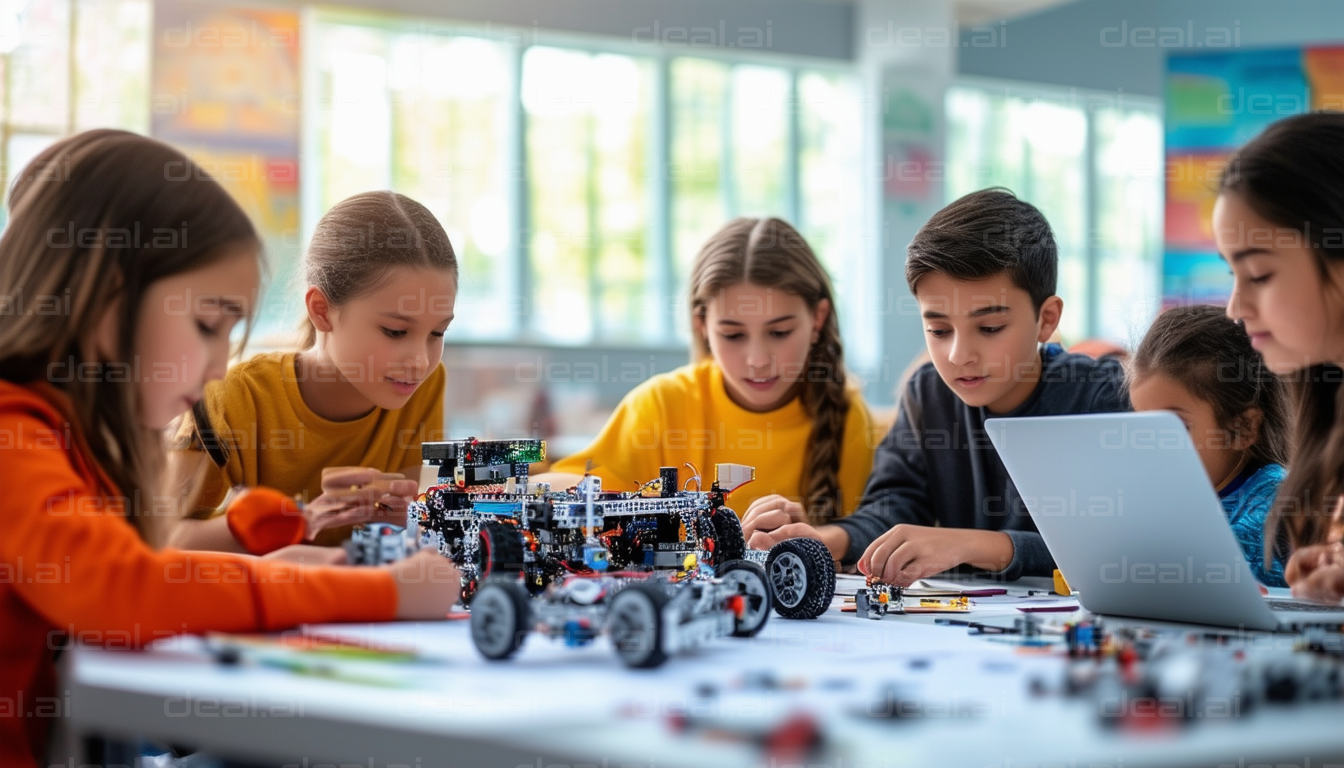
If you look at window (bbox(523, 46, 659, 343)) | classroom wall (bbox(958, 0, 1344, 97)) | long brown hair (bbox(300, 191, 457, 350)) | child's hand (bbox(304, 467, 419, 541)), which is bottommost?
child's hand (bbox(304, 467, 419, 541))

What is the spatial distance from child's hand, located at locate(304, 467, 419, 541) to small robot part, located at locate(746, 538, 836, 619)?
515mm

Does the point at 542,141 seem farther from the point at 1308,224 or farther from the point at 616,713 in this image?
the point at 616,713

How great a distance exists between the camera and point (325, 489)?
4.83 ft

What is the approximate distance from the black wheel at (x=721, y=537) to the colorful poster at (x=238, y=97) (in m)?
4.08

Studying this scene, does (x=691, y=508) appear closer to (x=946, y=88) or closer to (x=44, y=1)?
(x=44, y=1)

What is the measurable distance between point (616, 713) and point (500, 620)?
0.78ft

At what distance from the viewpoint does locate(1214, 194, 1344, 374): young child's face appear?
1.28 m

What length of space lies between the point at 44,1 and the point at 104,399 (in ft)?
15.7

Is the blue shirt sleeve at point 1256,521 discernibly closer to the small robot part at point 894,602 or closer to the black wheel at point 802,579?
the small robot part at point 894,602

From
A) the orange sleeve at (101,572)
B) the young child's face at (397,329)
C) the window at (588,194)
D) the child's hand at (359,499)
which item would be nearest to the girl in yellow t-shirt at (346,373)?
the young child's face at (397,329)

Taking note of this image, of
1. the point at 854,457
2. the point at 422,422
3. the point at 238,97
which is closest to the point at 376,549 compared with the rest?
the point at 422,422

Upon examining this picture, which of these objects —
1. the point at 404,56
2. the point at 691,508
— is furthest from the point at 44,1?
the point at 691,508

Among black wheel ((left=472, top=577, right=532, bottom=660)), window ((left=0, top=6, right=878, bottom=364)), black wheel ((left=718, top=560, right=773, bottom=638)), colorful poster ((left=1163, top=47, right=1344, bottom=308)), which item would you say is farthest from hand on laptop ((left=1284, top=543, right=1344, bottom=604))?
colorful poster ((left=1163, top=47, right=1344, bottom=308))

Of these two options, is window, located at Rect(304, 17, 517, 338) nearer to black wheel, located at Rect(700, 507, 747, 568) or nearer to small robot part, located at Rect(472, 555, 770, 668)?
black wheel, located at Rect(700, 507, 747, 568)
